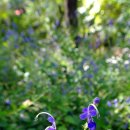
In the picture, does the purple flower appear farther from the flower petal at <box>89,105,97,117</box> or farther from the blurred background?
the blurred background

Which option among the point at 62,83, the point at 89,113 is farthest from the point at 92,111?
the point at 62,83

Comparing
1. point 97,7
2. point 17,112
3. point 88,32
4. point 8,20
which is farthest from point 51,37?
point 8,20

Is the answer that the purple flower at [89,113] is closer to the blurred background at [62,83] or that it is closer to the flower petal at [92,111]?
the flower petal at [92,111]

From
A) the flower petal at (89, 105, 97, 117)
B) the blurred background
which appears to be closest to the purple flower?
the flower petal at (89, 105, 97, 117)

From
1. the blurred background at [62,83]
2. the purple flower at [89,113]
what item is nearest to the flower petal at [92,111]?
the purple flower at [89,113]

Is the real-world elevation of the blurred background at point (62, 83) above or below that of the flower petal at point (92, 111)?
above

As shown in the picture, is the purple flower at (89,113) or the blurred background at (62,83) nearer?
the purple flower at (89,113)

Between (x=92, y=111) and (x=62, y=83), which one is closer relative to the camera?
(x=92, y=111)

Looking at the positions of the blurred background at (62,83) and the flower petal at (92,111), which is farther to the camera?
the blurred background at (62,83)

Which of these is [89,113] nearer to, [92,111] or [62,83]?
[92,111]

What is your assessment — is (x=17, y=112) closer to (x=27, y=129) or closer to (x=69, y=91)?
(x=27, y=129)

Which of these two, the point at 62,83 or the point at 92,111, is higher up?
the point at 62,83
